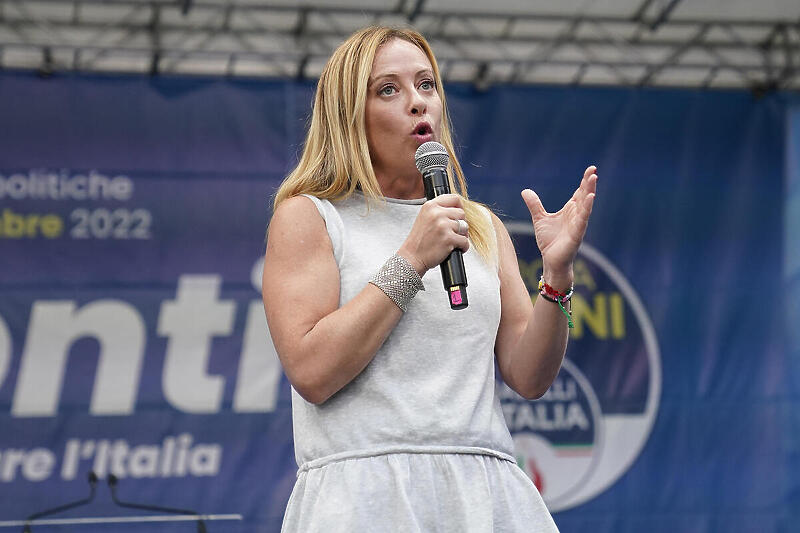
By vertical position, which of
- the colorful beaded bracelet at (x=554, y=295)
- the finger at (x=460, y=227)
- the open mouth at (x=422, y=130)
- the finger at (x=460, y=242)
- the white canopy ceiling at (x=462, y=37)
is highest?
the white canopy ceiling at (x=462, y=37)

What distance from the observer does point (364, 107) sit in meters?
1.55

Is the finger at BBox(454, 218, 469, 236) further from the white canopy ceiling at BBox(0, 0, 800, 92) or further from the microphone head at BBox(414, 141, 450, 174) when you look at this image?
the white canopy ceiling at BBox(0, 0, 800, 92)

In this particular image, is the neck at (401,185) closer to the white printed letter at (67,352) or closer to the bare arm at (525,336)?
the bare arm at (525,336)

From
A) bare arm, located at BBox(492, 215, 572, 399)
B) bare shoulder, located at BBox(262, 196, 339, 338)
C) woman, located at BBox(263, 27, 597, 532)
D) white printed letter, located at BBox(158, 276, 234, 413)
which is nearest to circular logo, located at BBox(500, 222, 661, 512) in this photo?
white printed letter, located at BBox(158, 276, 234, 413)

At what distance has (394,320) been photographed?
137 centimetres

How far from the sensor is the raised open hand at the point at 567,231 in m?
1.47

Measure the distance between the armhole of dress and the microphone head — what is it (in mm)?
141

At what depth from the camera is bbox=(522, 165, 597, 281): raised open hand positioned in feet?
4.83

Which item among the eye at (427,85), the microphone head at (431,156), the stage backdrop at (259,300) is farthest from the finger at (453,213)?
the stage backdrop at (259,300)

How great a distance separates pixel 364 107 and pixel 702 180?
411cm

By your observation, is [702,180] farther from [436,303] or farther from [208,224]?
[436,303]

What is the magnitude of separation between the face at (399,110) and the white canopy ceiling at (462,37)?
11.2ft

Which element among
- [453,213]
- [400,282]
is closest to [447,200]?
[453,213]

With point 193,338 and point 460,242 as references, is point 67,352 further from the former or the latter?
point 460,242
